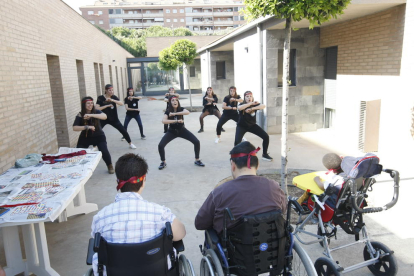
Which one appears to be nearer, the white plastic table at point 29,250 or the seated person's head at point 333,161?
the white plastic table at point 29,250

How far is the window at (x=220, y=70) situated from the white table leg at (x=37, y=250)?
667 inches

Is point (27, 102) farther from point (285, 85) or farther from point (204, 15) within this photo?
point (204, 15)

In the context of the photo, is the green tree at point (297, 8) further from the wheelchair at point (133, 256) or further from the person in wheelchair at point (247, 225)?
the wheelchair at point (133, 256)

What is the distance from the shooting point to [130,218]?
227cm

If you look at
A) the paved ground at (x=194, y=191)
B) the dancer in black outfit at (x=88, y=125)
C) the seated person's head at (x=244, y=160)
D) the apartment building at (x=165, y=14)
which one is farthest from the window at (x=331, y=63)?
the apartment building at (x=165, y=14)

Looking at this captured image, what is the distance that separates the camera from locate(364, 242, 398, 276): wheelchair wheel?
123 inches

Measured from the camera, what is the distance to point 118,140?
10492 millimetres

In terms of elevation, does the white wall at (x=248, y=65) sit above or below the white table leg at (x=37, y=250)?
above

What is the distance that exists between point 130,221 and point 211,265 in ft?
2.66

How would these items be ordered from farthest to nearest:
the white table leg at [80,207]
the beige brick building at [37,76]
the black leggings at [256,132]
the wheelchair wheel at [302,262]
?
the black leggings at [256,132] < the beige brick building at [37,76] < the white table leg at [80,207] < the wheelchair wheel at [302,262]

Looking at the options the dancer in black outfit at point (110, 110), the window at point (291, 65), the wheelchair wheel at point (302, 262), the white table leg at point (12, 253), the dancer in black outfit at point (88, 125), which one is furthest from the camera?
the window at point (291, 65)

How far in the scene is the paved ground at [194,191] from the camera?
3.82 metres

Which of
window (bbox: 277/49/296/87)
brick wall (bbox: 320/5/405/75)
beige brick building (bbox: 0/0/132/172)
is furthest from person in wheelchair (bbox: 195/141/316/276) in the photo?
window (bbox: 277/49/296/87)

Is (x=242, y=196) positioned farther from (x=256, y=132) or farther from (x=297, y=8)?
(x=256, y=132)
